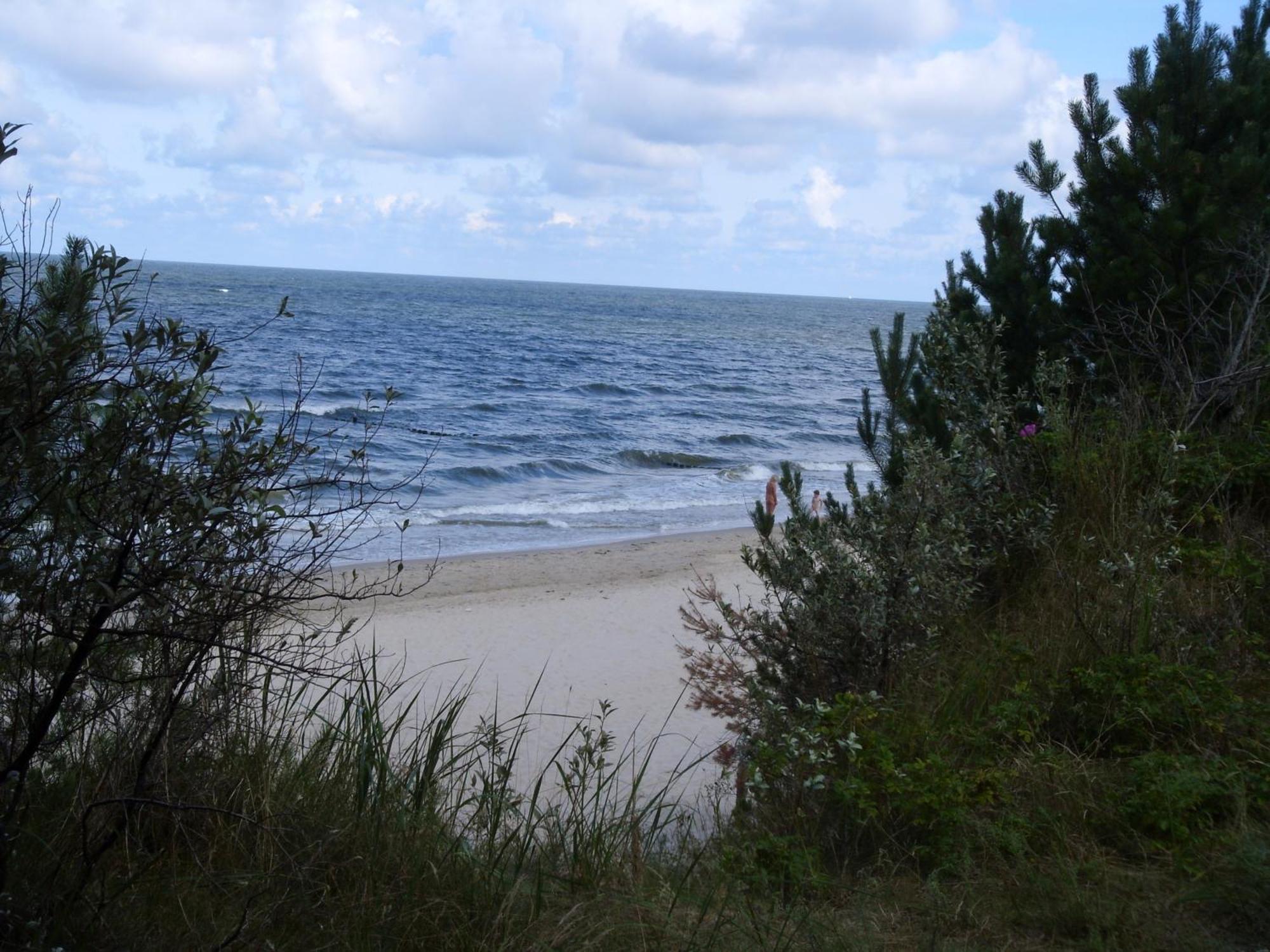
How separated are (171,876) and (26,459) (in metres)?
1.28

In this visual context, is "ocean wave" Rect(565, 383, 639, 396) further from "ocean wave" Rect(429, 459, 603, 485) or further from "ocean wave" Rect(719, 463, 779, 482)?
"ocean wave" Rect(429, 459, 603, 485)

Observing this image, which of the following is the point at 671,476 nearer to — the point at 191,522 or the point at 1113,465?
the point at 1113,465

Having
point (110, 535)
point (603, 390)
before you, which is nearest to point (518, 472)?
point (603, 390)

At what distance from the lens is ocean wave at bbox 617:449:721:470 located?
77.2 feet

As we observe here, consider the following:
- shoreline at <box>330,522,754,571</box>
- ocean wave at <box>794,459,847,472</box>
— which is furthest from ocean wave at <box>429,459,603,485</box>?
ocean wave at <box>794,459,847,472</box>

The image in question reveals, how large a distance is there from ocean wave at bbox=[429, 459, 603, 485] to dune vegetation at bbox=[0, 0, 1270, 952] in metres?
13.9

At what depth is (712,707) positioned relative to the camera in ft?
17.6

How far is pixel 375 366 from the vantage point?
39344 millimetres

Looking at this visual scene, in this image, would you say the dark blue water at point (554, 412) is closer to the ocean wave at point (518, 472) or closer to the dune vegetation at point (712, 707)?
the ocean wave at point (518, 472)

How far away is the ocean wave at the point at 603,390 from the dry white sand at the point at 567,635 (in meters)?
20.3

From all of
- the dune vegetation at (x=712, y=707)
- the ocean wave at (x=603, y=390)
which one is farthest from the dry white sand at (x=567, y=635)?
the ocean wave at (x=603, y=390)

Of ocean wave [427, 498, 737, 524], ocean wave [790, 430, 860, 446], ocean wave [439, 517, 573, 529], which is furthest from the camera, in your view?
ocean wave [790, 430, 860, 446]

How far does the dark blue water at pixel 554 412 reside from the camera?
17.4 metres

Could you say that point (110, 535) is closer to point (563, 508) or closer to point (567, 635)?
point (567, 635)
